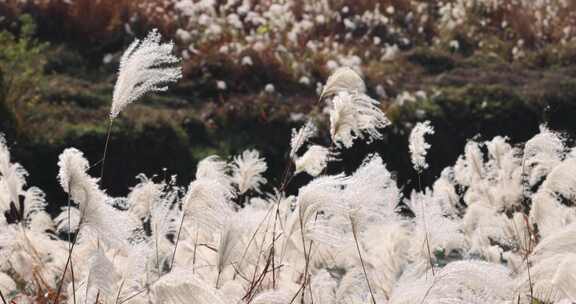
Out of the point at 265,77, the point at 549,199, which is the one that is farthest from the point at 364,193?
the point at 265,77

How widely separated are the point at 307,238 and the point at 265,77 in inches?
278

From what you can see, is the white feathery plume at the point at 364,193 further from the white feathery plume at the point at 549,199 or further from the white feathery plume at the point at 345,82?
the white feathery plume at the point at 549,199

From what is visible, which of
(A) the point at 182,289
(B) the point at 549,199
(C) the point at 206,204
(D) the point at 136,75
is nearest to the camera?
(A) the point at 182,289

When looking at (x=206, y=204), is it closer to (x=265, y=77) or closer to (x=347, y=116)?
(x=347, y=116)

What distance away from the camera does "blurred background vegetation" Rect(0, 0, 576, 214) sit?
697 cm

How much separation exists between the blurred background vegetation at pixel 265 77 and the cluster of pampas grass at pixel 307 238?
3355 millimetres

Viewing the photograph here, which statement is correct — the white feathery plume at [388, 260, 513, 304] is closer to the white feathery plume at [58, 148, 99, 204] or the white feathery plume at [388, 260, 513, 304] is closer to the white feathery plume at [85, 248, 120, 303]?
the white feathery plume at [85, 248, 120, 303]

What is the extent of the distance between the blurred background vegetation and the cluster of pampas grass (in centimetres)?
335

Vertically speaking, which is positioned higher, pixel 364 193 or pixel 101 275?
pixel 364 193

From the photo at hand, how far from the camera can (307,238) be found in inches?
79.3

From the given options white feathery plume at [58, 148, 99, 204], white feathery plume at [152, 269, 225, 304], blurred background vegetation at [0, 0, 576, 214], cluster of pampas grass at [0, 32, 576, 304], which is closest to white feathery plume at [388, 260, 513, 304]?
cluster of pampas grass at [0, 32, 576, 304]

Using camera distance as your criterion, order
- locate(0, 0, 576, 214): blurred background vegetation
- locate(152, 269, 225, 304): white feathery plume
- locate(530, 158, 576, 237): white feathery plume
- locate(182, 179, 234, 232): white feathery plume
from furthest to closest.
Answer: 1. locate(0, 0, 576, 214): blurred background vegetation
2. locate(530, 158, 576, 237): white feathery plume
3. locate(182, 179, 234, 232): white feathery plume
4. locate(152, 269, 225, 304): white feathery plume

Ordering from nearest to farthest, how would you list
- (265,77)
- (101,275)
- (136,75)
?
(101,275), (136,75), (265,77)

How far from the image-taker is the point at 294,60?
9.41 metres
